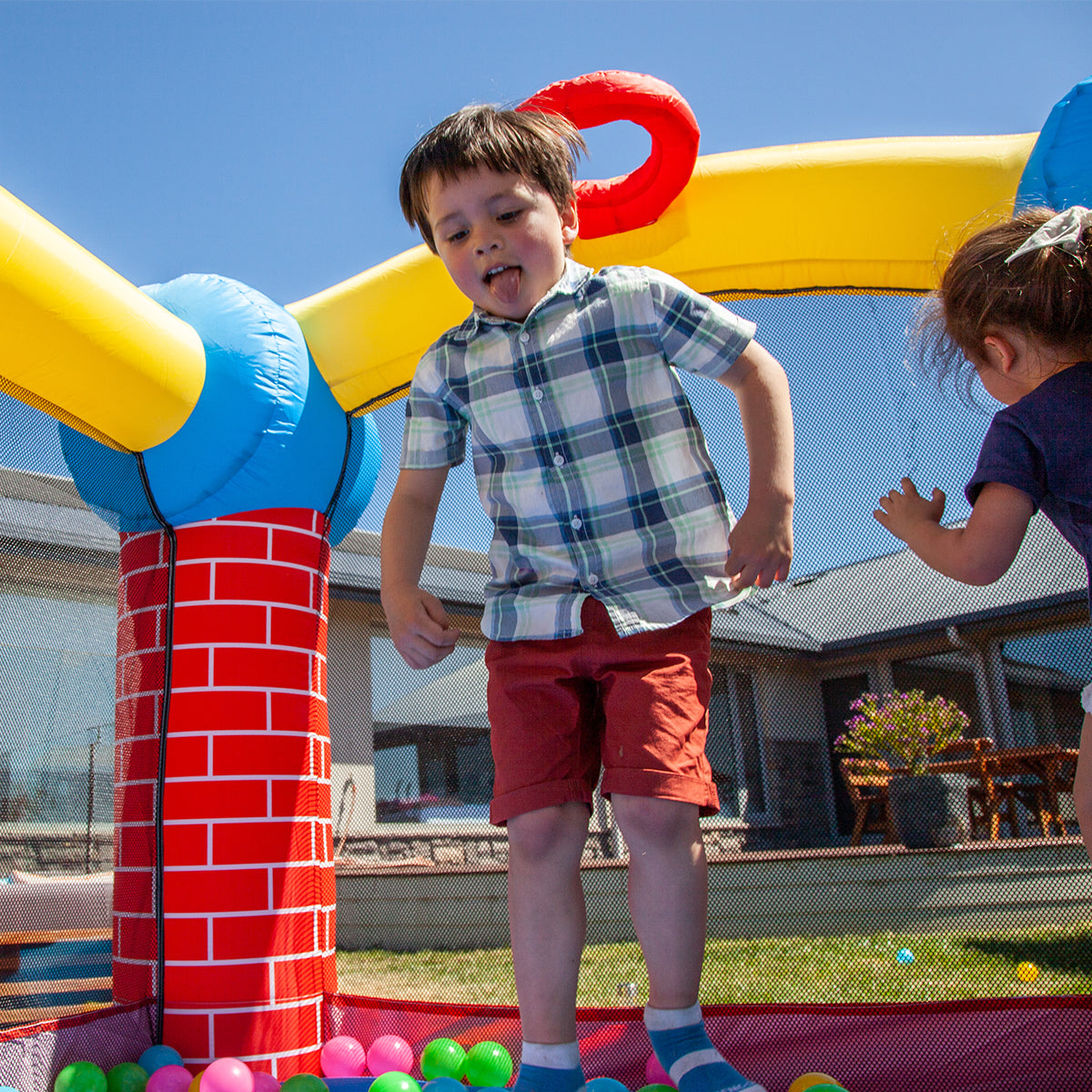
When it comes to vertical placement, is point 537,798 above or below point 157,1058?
above

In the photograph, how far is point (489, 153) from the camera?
1538mm

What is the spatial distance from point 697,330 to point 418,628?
637mm

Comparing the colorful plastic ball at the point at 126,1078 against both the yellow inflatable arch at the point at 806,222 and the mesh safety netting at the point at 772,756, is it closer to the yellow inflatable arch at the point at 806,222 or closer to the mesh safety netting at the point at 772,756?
the mesh safety netting at the point at 772,756

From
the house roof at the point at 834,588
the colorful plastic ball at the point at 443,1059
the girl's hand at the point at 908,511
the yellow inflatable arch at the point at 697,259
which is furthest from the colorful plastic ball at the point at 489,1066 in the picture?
the yellow inflatable arch at the point at 697,259

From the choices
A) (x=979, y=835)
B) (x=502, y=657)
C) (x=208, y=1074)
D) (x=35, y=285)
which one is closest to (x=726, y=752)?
(x=979, y=835)

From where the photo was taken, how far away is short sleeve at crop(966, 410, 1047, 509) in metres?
1.27

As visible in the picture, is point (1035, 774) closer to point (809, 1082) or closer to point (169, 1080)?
point (809, 1082)

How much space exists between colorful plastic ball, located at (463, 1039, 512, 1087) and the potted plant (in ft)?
2.94

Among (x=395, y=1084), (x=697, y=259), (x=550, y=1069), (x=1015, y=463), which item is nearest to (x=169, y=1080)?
(x=395, y=1084)

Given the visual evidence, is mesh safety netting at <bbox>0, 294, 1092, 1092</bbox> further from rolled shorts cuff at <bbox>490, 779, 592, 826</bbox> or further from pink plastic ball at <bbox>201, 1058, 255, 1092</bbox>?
rolled shorts cuff at <bbox>490, 779, 592, 826</bbox>

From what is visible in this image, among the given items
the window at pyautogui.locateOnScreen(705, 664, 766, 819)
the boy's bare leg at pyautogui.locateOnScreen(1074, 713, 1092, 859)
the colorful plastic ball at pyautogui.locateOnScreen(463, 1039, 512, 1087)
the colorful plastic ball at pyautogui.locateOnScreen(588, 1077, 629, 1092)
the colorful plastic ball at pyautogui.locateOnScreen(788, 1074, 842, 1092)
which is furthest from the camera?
the window at pyautogui.locateOnScreen(705, 664, 766, 819)

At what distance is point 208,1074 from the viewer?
6.01 feet

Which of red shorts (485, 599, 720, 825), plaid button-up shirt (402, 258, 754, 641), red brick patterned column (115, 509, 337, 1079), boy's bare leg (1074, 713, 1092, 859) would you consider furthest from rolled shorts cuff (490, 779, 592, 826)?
red brick patterned column (115, 509, 337, 1079)

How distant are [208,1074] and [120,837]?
62 cm
